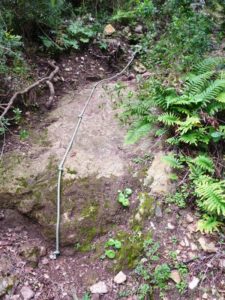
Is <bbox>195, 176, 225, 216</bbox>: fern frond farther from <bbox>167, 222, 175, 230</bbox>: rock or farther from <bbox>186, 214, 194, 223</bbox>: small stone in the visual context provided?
<bbox>167, 222, 175, 230</bbox>: rock

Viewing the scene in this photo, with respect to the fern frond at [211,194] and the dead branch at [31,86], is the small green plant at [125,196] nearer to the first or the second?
the fern frond at [211,194]

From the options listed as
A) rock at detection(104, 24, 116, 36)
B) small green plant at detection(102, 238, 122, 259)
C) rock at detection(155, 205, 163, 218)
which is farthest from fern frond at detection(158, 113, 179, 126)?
rock at detection(104, 24, 116, 36)

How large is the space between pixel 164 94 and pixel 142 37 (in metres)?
3.02

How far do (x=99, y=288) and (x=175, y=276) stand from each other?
30.4 inches

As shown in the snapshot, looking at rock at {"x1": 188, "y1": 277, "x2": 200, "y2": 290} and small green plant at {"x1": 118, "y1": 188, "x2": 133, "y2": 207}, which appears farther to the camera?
small green plant at {"x1": 118, "y1": 188, "x2": 133, "y2": 207}

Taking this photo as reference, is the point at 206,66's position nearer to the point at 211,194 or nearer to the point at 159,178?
the point at 159,178

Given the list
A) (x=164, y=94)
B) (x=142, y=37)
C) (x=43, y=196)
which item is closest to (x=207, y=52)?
(x=142, y=37)

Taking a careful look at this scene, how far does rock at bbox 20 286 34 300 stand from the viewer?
3.23m

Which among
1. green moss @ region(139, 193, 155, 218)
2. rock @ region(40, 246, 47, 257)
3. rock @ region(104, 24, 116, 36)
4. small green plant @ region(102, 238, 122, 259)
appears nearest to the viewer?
small green plant @ region(102, 238, 122, 259)

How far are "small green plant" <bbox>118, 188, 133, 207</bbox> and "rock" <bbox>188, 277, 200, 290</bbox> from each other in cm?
109

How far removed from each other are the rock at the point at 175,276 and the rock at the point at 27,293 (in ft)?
4.61

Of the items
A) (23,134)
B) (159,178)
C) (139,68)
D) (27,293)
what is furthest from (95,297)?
(139,68)

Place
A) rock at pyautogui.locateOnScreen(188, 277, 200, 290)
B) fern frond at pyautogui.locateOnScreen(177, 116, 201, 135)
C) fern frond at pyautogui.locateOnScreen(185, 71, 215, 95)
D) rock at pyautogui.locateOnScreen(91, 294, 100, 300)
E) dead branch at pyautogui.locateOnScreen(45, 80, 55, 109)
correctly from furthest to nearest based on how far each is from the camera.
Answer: dead branch at pyautogui.locateOnScreen(45, 80, 55, 109)
fern frond at pyautogui.locateOnScreen(185, 71, 215, 95)
fern frond at pyautogui.locateOnScreen(177, 116, 201, 135)
rock at pyautogui.locateOnScreen(91, 294, 100, 300)
rock at pyautogui.locateOnScreen(188, 277, 200, 290)

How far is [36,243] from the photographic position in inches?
145
